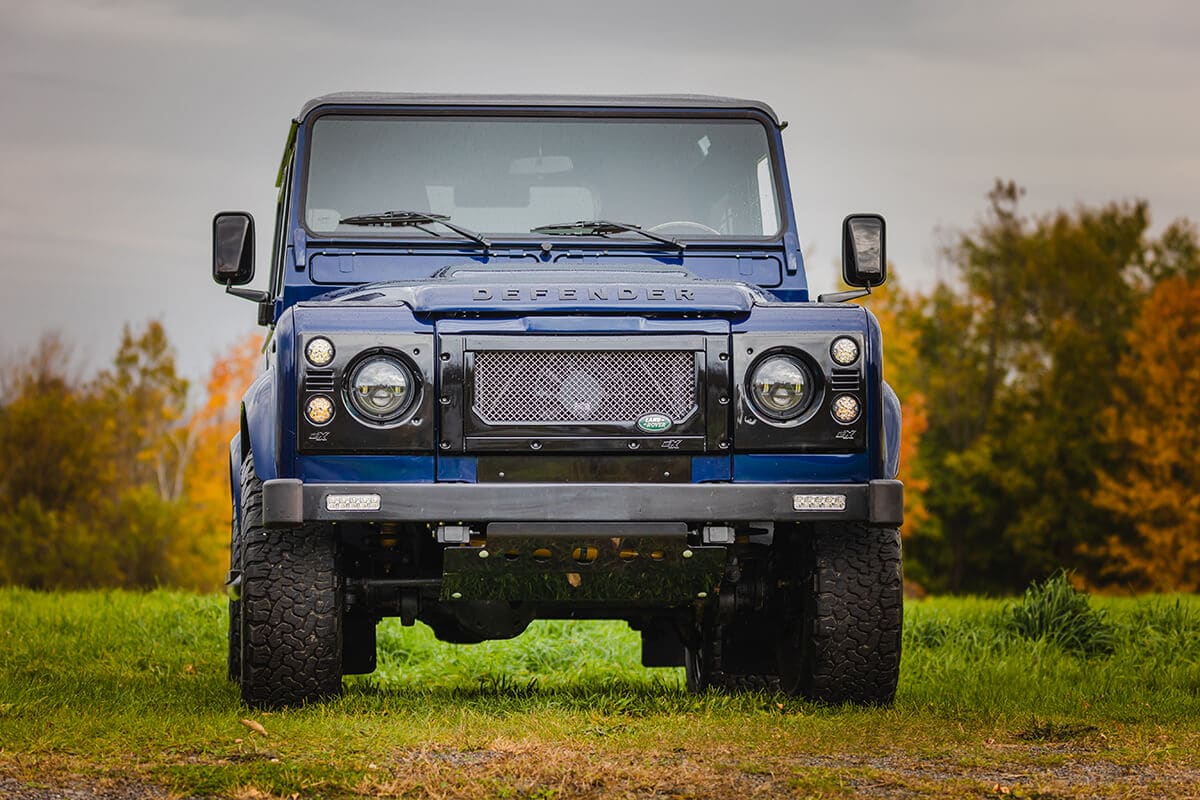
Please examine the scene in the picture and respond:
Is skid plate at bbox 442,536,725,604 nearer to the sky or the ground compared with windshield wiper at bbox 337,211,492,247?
nearer to the ground

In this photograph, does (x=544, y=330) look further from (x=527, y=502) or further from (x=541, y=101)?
(x=541, y=101)

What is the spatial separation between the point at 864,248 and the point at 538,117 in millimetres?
1652

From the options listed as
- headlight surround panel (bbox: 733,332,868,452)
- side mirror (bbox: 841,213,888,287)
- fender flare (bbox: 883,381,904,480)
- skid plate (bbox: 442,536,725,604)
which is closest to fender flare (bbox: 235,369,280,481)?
skid plate (bbox: 442,536,725,604)

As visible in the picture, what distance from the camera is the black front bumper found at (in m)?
5.59

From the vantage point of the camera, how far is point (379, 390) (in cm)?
570

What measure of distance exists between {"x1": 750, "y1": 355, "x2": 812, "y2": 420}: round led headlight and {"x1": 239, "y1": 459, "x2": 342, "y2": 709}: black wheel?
1698 millimetres

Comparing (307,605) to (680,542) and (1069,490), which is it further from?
(1069,490)

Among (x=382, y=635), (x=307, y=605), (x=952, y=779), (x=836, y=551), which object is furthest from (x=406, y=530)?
(x=382, y=635)

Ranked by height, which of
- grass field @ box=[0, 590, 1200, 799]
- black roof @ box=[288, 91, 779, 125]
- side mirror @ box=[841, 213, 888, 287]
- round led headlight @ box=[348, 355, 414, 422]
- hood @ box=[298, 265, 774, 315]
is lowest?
grass field @ box=[0, 590, 1200, 799]

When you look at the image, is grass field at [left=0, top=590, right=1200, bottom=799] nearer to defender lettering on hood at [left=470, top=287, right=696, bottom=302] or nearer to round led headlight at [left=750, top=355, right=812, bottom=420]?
round led headlight at [left=750, top=355, right=812, bottom=420]

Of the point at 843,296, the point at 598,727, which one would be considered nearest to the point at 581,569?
the point at 598,727

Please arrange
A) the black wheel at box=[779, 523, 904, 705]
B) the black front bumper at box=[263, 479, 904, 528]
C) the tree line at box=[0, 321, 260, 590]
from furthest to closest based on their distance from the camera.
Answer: the tree line at box=[0, 321, 260, 590] → the black wheel at box=[779, 523, 904, 705] → the black front bumper at box=[263, 479, 904, 528]

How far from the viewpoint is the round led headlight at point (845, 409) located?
5.81m

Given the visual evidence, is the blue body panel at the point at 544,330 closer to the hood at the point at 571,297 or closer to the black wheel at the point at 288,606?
the hood at the point at 571,297
